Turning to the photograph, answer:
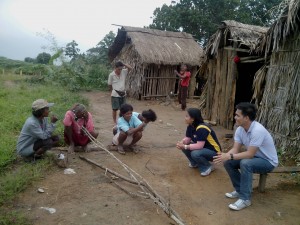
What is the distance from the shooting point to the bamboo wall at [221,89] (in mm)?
8469

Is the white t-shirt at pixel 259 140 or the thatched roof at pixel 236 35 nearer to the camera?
the white t-shirt at pixel 259 140

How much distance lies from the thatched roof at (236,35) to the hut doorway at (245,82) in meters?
1.28

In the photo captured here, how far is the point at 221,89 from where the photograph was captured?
8.90 meters

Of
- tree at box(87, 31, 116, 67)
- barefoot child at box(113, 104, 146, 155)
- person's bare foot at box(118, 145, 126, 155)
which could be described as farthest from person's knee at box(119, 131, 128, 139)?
tree at box(87, 31, 116, 67)

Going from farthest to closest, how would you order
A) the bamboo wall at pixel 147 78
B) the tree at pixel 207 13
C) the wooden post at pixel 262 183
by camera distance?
the tree at pixel 207 13
the bamboo wall at pixel 147 78
the wooden post at pixel 262 183

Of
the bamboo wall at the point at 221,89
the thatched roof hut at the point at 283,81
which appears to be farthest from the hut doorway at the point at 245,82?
the thatched roof hut at the point at 283,81

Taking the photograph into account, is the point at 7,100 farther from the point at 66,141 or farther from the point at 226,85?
the point at 226,85

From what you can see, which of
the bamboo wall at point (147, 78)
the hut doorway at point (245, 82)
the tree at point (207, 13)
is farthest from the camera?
the tree at point (207, 13)

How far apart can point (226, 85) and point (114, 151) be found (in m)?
4.22

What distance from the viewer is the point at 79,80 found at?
1642 centimetres

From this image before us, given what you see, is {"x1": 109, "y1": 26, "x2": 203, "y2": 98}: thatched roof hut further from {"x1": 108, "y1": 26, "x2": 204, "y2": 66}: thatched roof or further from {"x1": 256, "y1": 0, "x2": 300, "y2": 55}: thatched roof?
{"x1": 256, "y1": 0, "x2": 300, "y2": 55}: thatched roof

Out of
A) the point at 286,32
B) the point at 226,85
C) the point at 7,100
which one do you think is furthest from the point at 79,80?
the point at 286,32

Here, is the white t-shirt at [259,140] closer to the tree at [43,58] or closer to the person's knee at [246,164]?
the person's knee at [246,164]

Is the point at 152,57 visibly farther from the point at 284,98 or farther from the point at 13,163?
the point at 13,163
